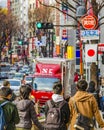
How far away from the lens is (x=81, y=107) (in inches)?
391

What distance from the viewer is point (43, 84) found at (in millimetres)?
30672

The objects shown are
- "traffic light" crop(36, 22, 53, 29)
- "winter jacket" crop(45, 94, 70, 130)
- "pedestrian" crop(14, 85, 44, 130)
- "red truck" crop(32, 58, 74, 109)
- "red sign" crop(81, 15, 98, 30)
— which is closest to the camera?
"winter jacket" crop(45, 94, 70, 130)

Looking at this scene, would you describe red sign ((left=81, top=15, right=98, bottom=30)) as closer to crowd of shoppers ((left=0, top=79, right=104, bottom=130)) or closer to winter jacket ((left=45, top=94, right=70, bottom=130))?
crowd of shoppers ((left=0, top=79, right=104, bottom=130))

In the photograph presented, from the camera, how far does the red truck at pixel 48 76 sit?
29.8m

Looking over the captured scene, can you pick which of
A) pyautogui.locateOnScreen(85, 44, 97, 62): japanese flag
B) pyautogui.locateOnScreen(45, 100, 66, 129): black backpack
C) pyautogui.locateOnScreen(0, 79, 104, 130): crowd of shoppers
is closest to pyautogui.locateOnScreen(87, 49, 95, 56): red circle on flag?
pyautogui.locateOnScreen(85, 44, 97, 62): japanese flag

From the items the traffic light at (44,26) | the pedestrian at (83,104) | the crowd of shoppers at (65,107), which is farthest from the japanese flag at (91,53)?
the pedestrian at (83,104)

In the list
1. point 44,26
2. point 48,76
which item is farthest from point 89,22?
point 44,26

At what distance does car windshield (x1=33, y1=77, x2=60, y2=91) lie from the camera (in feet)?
99.5

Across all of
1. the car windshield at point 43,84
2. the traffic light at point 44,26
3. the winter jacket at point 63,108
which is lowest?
the car windshield at point 43,84

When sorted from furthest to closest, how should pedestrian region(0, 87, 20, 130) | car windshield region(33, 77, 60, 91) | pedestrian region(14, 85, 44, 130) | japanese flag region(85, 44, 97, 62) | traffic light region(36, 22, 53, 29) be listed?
traffic light region(36, 22, 53, 29) < car windshield region(33, 77, 60, 91) < japanese flag region(85, 44, 97, 62) < pedestrian region(14, 85, 44, 130) < pedestrian region(0, 87, 20, 130)

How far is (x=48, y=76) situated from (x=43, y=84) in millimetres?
714

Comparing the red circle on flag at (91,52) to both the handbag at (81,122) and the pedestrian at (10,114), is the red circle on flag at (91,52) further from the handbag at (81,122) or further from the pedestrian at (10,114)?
the pedestrian at (10,114)

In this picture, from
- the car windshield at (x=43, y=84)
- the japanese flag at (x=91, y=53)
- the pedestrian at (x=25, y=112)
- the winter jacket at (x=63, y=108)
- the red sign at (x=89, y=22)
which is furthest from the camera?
the car windshield at (x=43, y=84)

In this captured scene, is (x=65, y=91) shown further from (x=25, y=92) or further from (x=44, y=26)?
(x=25, y=92)
